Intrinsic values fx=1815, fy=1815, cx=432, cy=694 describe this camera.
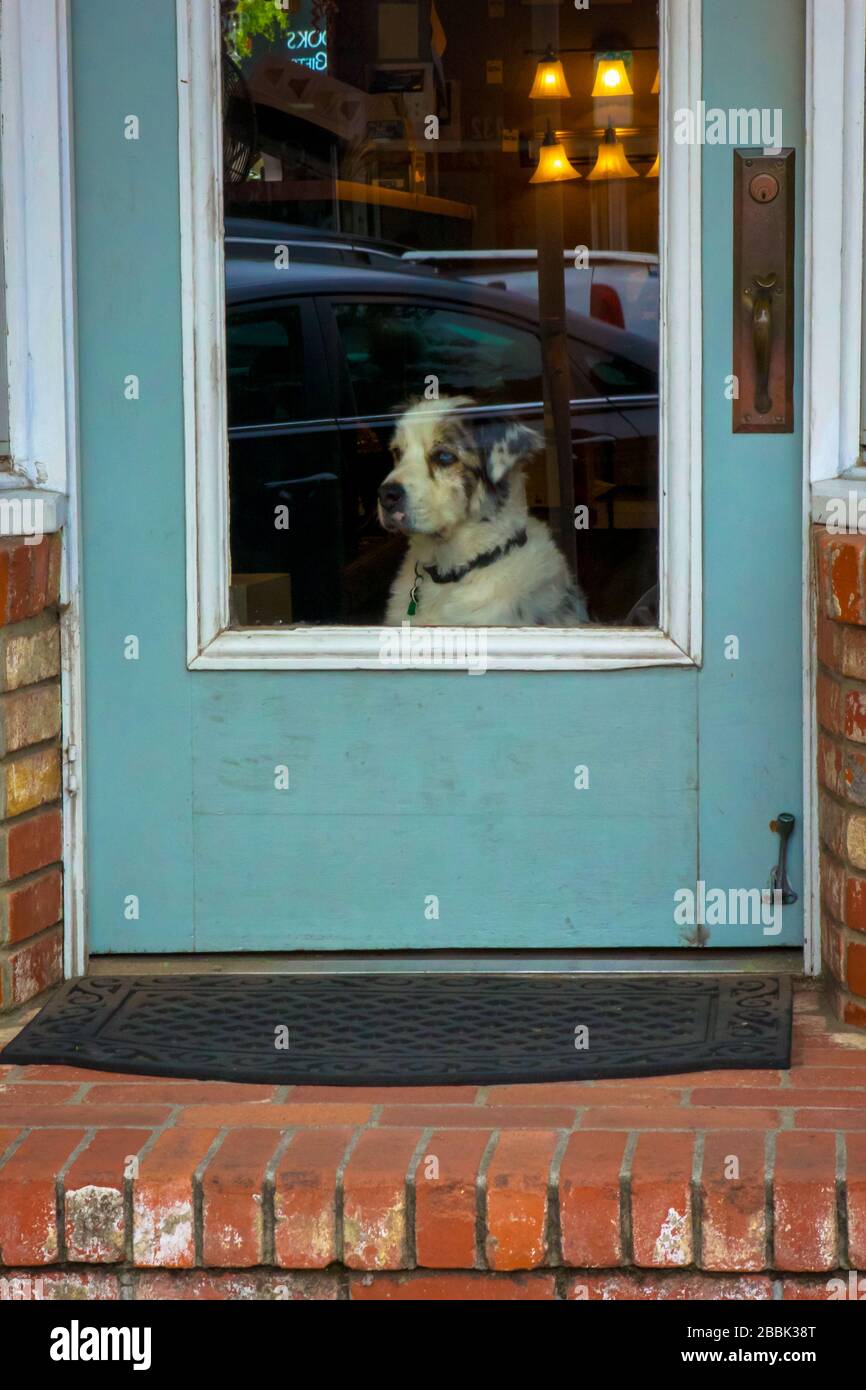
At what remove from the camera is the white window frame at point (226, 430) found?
11.8 feet

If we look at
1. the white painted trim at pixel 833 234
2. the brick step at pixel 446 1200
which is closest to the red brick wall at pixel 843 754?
the white painted trim at pixel 833 234

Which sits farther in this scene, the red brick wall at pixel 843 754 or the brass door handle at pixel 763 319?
the brass door handle at pixel 763 319

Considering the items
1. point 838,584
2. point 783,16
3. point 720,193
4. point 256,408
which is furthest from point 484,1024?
point 783,16

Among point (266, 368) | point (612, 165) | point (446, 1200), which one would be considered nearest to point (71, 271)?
point (266, 368)

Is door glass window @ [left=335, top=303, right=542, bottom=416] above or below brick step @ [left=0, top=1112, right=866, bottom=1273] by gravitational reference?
above

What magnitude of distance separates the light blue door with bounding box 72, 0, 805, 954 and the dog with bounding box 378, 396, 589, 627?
0.59 feet

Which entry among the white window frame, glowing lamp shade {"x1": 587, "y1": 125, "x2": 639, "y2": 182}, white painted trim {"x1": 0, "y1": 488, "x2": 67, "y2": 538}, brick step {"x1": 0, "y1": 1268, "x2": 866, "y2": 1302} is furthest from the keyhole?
brick step {"x1": 0, "y1": 1268, "x2": 866, "y2": 1302}

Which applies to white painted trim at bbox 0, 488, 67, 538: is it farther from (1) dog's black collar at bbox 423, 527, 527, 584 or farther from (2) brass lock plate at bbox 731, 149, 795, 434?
(2) brass lock plate at bbox 731, 149, 795, 434

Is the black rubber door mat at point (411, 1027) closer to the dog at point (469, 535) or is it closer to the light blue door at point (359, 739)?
the light blue door at point (359, 739)

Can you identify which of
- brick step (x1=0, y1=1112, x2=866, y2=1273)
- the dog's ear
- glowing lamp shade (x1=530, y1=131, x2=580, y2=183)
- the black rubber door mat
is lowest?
brick step (x1=0, y1=1112, x2=866, y2=1273)

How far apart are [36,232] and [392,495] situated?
894 mm

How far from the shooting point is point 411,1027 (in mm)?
3482

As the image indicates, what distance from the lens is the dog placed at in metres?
3.80

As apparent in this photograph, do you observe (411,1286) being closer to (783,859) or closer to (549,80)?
(783,859)
